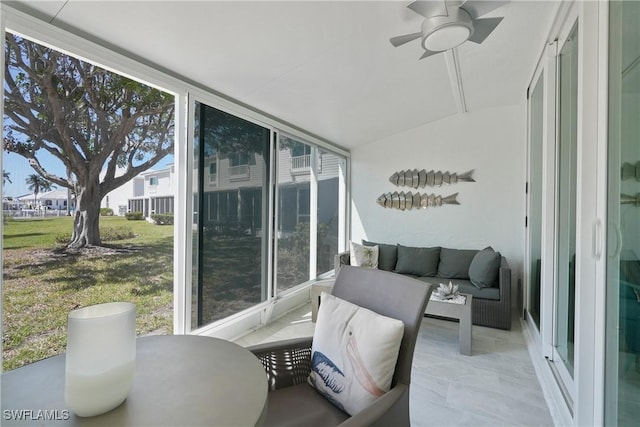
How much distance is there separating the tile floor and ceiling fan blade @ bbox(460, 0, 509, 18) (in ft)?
8.36

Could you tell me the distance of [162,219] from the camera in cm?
246

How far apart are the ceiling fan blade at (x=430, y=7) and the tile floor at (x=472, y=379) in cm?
256

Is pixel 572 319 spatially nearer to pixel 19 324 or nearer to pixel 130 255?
pixel 130 255

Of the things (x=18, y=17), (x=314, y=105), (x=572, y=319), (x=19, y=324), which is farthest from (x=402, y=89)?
(x=19, y=324)

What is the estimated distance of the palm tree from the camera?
5.61ft

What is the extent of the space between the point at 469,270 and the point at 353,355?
3107 mm

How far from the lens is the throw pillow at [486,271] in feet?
11.4

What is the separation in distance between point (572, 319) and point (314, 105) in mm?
2937

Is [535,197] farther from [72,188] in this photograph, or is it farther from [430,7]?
[72,188]

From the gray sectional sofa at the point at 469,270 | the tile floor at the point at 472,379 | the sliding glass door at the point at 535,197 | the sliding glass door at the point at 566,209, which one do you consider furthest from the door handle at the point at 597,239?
the gray sectional sofa at the point at 469,270

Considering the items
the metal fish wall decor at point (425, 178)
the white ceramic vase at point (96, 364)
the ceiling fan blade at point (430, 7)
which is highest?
the ceiling fan blade at point (430, 7)

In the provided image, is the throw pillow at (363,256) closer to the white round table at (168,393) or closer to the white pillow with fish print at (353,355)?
the white pillow with fish print at (353,355)

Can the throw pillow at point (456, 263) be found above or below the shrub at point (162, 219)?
below

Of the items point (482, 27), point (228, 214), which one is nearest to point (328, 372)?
point (228, 214)
